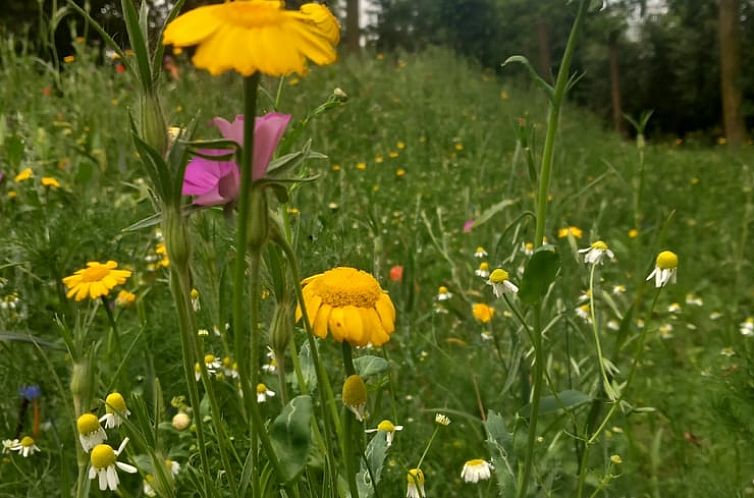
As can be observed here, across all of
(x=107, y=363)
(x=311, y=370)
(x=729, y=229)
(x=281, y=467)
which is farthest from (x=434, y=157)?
(x=281, y=467)

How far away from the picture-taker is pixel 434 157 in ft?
11.8

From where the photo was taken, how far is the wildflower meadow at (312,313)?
43 centimetres

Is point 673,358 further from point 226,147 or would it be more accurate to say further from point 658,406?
point 226,147

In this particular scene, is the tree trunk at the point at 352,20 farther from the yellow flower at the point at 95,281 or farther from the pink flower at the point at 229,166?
the pink flower at the point at 229,166

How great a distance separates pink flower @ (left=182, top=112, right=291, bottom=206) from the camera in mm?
418

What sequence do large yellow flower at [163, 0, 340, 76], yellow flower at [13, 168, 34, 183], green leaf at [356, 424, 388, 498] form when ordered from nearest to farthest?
large yellow flower at [163, 0, 340, 76]
green leaf at [356, 424, 388, 498]
yellow flower at [13, 168, 34, 183]

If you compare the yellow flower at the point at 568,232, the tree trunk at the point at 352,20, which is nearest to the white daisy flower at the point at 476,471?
the yellow flower at the point at 568,232

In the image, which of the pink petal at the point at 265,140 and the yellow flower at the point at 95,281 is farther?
the yellow flower at the point at 95,281

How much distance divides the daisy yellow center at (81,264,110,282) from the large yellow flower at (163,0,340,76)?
25.8 inches

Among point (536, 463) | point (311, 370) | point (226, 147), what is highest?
point (226, 147)

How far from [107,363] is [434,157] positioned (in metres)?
2.72

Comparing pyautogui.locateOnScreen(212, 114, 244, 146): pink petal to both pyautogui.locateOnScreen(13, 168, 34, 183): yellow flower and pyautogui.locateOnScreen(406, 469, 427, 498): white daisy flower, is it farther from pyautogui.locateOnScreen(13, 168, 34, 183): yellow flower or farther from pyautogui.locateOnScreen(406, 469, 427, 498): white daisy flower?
pyautogui.locateOnScreen(13, 168, 34, 183): yellow flower

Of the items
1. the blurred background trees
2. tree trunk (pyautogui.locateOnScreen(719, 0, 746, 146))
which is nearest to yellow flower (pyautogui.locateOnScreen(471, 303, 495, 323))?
the blurred background trees

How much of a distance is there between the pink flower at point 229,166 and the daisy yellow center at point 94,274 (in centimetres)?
54
